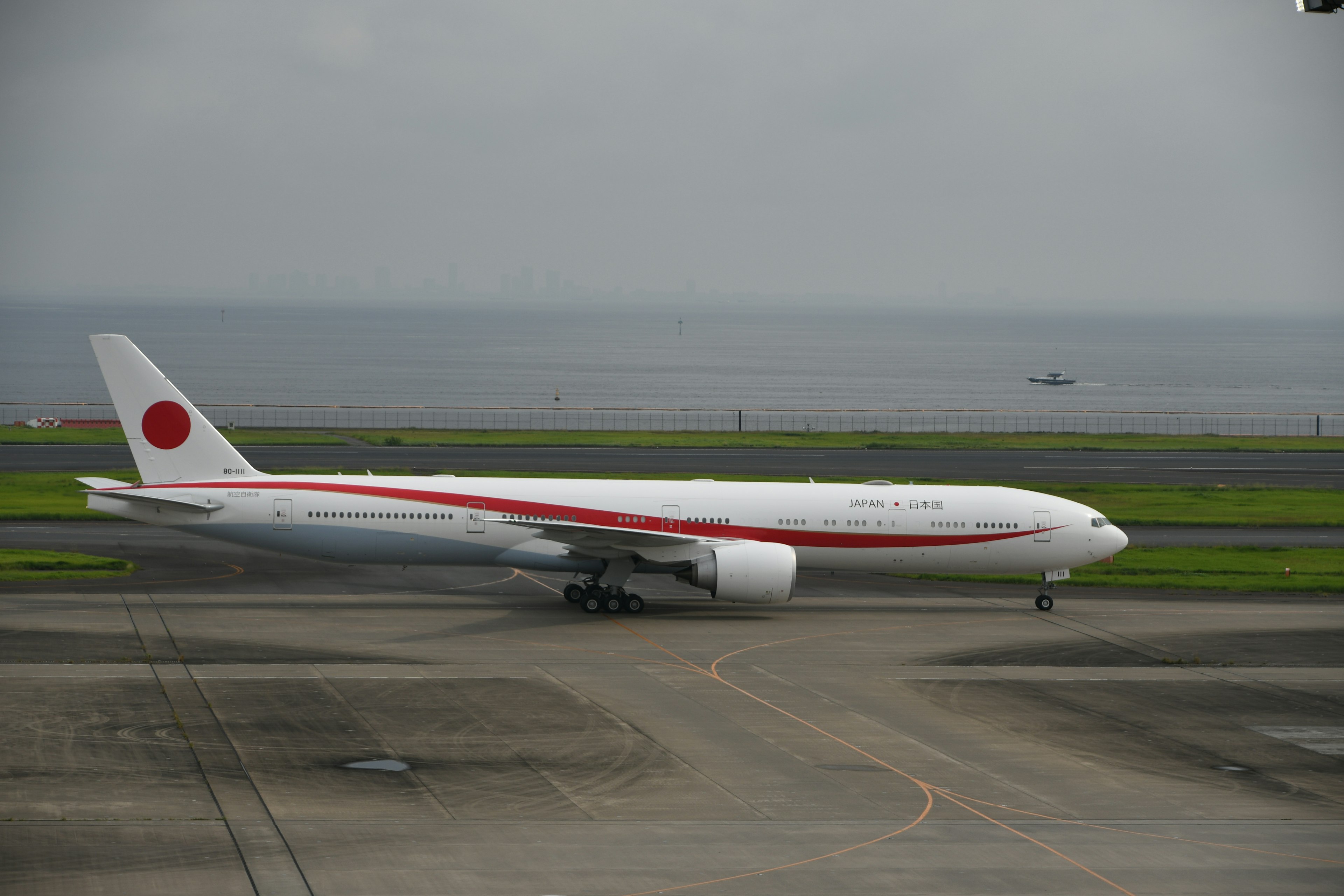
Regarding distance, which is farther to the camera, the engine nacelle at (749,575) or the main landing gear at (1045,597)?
the main landing gear at (1045,597)

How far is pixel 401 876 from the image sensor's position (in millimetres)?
17703

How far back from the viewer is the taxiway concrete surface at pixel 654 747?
60.9 feet

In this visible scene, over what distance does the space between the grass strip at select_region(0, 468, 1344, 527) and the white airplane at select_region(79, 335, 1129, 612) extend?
56.6 ft

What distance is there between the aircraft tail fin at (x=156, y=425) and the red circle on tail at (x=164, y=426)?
0.01 metres

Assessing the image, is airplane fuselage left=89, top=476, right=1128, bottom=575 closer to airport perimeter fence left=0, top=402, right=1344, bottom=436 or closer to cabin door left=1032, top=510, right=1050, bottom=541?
cabin door left=1032, top=510, right=1050, bottom=541

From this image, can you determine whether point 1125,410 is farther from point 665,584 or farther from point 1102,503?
point 665,584

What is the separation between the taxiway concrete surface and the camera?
18.6m

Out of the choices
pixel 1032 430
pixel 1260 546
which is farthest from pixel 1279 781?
pixel 1032 430

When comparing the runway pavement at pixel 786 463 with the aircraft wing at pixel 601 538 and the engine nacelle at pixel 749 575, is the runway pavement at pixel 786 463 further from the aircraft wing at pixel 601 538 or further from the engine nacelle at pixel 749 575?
the engine nacelle at pixel 749 575

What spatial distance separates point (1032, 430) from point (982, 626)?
329 ft

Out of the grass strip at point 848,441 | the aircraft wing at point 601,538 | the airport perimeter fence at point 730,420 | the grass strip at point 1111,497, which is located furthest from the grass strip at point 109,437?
A: the aircraft wing at point 601,538

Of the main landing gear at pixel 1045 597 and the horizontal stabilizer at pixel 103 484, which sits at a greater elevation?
the horizontal stabilizer at pixel 103 484

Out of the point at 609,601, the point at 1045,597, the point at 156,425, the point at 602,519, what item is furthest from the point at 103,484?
the point at 1045,597

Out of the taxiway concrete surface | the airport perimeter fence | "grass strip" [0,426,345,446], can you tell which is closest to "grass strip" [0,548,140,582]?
the taxiway concrete surface
